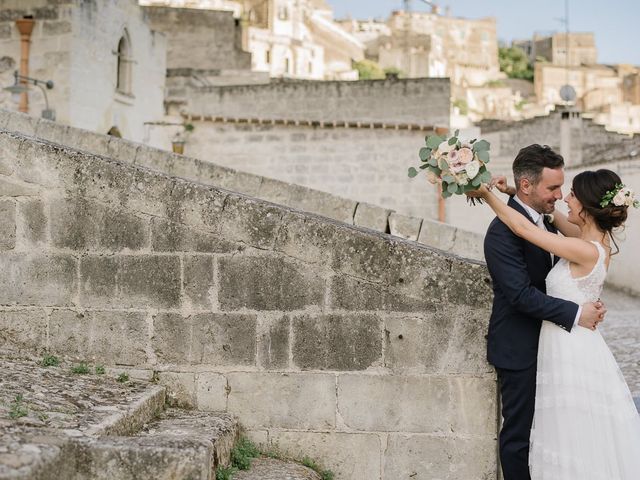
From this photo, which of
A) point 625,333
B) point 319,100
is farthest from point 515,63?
point 625,333

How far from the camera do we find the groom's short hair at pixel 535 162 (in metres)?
Answer: 4.07

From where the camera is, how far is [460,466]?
419 centimetres

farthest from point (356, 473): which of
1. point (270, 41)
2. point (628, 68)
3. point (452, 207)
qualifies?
point (628, 68)

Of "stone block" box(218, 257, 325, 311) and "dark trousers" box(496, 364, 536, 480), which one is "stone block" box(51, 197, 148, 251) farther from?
"dark trousers" box(496, 364, 536, 480)

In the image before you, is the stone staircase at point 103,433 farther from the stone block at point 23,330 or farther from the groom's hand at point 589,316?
the groom's hand at point 589,316

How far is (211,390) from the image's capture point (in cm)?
435

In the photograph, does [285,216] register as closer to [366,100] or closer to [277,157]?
[277,157]

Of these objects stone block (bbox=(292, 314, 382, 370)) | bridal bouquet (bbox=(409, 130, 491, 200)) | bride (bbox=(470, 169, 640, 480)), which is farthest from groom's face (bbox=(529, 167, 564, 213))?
stone block (bbox=(292, 314, 382, 370))

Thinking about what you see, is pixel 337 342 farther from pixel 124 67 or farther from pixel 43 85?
pixel 124 67

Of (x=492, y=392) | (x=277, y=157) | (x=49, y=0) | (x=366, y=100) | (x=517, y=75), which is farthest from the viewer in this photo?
(x=517, y=75)

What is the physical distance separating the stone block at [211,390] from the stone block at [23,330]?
2.74 ft

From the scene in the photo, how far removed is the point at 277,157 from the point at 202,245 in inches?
619

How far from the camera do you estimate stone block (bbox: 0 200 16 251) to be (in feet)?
14.5


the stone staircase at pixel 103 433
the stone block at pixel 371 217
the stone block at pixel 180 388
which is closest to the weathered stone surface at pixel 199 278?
the stone block at pixel 180 388
